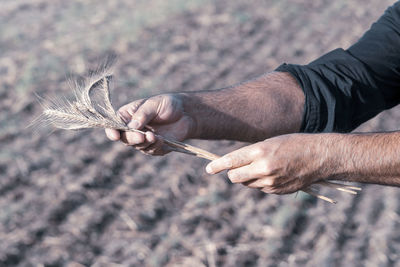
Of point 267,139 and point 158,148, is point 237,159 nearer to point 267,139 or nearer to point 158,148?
point 267,139

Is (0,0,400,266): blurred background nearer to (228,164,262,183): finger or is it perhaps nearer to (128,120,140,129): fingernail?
(228,164,262,183): finger

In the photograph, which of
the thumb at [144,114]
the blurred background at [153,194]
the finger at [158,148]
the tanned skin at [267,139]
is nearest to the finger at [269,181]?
the tanned skin at [267,139]

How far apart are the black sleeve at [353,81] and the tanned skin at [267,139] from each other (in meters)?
0.09

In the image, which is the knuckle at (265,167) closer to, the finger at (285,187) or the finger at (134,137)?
the finger at (285,187)

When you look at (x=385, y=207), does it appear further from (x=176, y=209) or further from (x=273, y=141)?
(x=273, y=141)

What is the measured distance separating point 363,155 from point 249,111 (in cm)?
59

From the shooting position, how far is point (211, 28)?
7.55 m

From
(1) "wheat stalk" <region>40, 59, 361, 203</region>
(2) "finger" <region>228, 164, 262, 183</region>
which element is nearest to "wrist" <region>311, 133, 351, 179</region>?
(1) "wheat stalk" <region>40, 59, 361, 203</region>

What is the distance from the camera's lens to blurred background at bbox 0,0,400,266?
366 centimetres

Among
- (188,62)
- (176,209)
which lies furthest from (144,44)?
(176,209)

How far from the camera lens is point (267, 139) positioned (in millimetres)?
2146

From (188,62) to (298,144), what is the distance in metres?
4.54

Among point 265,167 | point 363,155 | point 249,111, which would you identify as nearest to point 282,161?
point 265,167

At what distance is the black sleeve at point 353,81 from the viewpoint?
2.49 meters
